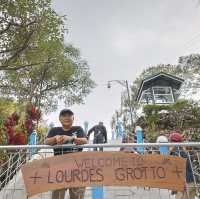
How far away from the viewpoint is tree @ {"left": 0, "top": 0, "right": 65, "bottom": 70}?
12.5 meters

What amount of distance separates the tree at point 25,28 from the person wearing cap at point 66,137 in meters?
7.89

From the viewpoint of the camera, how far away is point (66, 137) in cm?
431

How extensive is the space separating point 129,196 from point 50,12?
28.7ft

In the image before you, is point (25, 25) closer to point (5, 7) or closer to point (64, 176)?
point (5, 7)

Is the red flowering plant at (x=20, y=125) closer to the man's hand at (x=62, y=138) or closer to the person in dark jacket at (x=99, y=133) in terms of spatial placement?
the person in dark jacket at (x=99, y=133)

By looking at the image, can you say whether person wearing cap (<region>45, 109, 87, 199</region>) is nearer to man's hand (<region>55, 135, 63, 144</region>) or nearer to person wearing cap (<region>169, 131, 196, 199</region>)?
man's hand (<region>55, 135, 63, 144</region>)

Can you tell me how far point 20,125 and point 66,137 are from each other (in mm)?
9434

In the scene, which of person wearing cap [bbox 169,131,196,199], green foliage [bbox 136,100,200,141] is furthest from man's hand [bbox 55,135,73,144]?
green foliage [bbox 136,100,200,141]

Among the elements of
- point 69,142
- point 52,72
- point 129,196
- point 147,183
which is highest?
point 52,72

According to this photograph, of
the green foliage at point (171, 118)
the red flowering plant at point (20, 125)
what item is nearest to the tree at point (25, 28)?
the red flowering plant at point (20, 125)

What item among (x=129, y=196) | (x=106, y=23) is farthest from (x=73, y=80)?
(x=129, y=196)

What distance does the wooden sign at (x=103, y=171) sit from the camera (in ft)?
13.1

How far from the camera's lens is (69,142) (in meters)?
4.43

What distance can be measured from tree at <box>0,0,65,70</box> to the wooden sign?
8.52m
